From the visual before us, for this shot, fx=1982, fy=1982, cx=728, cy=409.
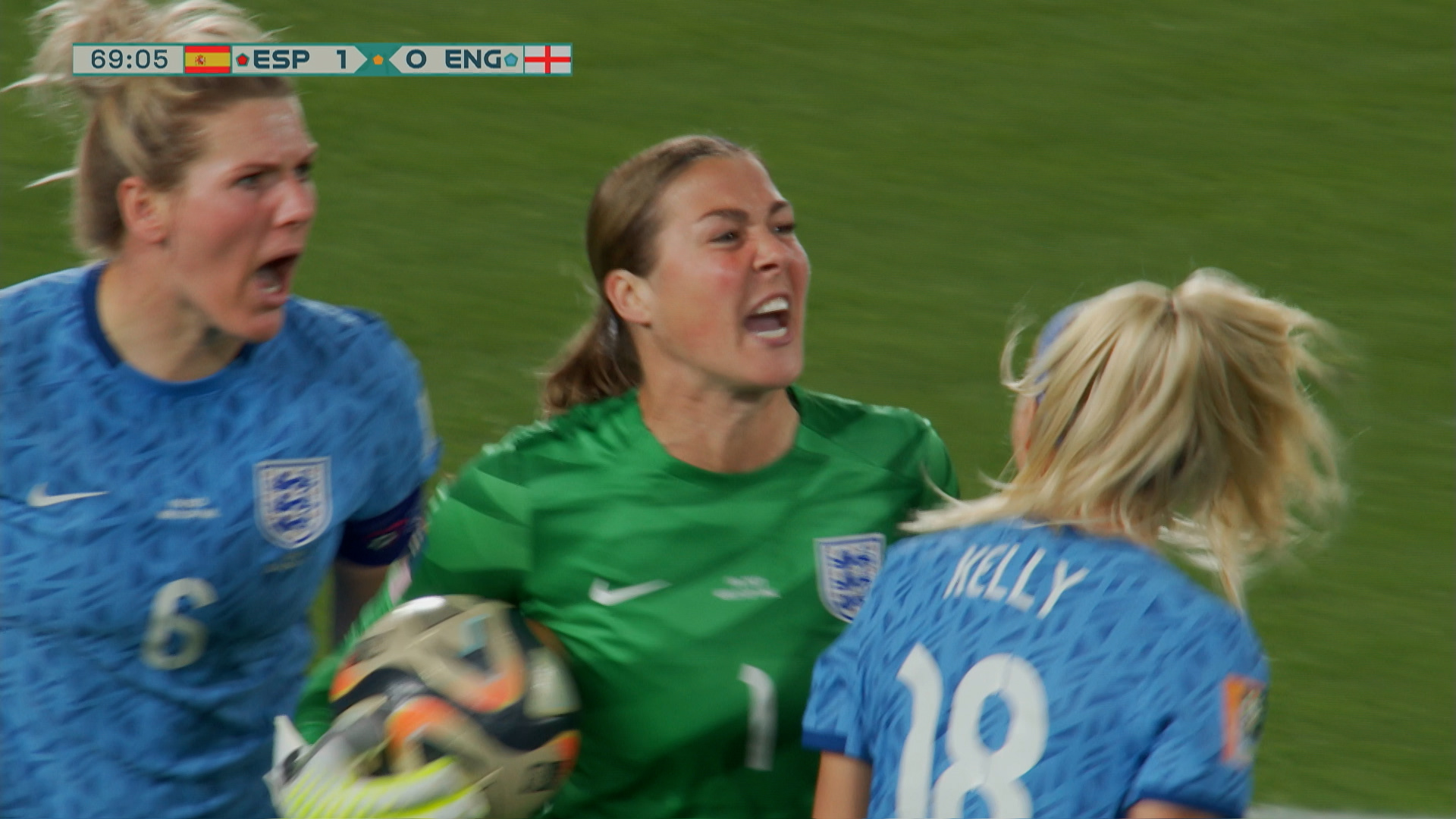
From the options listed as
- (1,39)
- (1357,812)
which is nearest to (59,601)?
(1357,812)

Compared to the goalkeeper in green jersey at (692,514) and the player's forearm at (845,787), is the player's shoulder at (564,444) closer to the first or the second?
the goalkeeper in green jersey at (692,514)

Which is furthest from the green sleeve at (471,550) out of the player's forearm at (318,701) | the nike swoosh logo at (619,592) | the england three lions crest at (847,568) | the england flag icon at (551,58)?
the england flag icon at (551,58)

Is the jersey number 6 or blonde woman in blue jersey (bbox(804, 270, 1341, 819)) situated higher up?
blonde woman in blue jersey (bbox(804, 270, 1341, 819))

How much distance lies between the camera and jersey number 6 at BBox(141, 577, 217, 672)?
3439 millimetres

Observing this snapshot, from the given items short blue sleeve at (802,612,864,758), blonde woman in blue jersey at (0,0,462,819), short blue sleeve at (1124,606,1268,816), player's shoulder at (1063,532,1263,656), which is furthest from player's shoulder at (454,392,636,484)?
short blue sleeve at (1124,606,1268,816)

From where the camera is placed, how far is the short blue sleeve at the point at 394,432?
3697 millimetres

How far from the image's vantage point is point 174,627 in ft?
11.3

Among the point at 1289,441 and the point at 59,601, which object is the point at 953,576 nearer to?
the point at 1289,441

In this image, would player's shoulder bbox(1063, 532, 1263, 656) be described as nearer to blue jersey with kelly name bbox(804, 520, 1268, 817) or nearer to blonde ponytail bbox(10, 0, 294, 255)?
blue jersey with kelly name bbox(804, 520, 1268, 817)

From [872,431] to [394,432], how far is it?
35.5 inches

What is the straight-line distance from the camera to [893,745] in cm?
286

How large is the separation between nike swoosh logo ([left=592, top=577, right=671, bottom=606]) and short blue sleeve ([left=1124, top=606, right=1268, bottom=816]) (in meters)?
0.97

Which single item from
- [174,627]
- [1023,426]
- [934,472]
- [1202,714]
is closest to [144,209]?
[174,627]

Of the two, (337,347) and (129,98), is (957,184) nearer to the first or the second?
(337,347)
